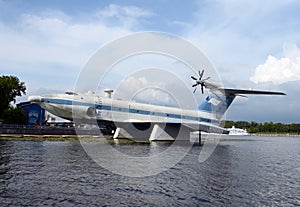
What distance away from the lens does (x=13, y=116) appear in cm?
7900

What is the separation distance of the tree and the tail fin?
142 ft

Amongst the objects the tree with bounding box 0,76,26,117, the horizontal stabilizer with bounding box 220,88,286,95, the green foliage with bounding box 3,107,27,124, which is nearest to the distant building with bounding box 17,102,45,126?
the green foliage with bounding box 3,107,27,124

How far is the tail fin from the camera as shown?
2365 inches

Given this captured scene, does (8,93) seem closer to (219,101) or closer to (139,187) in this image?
(219,101)

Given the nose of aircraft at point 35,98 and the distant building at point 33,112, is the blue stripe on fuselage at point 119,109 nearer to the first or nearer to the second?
the nose of aircraft at point 35,98

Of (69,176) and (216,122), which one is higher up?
(216,122)

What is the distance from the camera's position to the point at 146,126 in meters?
58.2

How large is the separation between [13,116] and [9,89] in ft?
37.0

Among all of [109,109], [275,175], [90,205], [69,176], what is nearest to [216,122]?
[109,109]

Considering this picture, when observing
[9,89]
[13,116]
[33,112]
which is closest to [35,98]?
[9,89]

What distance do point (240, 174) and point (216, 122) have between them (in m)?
46.2

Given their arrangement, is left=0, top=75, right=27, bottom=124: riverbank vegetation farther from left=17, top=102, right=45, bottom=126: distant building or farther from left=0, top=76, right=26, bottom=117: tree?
left=17, top=102, right=45, bottom=126: distant building

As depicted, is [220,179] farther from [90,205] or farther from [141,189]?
[90,205]

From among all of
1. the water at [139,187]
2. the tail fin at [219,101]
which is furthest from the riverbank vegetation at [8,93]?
the water at [139,187]
